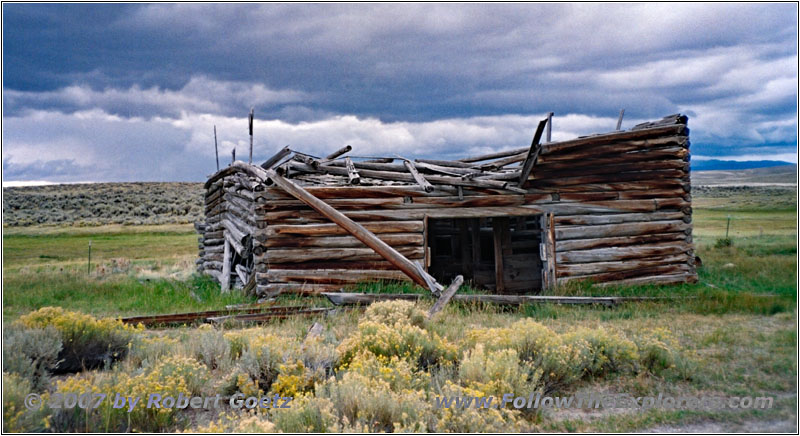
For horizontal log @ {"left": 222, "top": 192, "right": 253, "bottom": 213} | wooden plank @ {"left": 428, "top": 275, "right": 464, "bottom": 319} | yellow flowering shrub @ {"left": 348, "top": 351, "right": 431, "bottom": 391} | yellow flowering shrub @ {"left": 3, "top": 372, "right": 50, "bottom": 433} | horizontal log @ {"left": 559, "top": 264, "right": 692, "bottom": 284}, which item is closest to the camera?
yellow flowering shrub @ {"left": 3, "top": 372, "right": 50, "bottom": 433}

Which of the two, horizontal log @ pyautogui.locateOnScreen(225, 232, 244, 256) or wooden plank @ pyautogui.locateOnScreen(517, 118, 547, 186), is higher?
wooden plank @ pyautogui.locateOnScreen(517, 118, 547, 186)

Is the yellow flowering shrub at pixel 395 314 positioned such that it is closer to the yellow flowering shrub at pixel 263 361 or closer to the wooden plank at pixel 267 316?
the wooden plank at pixel 267 316

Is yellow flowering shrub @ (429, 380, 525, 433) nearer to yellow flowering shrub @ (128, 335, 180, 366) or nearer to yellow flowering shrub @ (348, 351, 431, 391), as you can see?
yellow flowering shrub @ (348, 351, 431, 391)

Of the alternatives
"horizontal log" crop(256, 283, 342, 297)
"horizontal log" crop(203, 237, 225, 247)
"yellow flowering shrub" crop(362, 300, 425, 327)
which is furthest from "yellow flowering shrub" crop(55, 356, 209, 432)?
"horizontal log" crop(203, 237, 225, 247)

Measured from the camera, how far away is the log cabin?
10676 mm

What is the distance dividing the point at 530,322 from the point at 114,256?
21.2 m

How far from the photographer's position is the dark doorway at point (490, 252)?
12844 mm

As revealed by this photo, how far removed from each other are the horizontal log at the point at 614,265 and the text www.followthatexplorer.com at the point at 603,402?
20.9ft

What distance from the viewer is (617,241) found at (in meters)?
11.6

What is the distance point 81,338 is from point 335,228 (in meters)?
5.43

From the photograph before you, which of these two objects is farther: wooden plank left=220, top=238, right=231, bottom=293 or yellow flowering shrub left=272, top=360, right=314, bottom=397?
wooden plank left=220, top=238, right=231, bottom=293

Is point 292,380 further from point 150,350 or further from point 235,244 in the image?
point 235,244

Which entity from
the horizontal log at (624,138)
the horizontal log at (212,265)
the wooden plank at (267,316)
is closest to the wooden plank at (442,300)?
the wooden plank at (267,316)

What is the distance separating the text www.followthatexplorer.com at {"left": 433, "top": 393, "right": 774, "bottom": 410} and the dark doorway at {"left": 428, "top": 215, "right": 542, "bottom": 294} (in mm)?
7373
